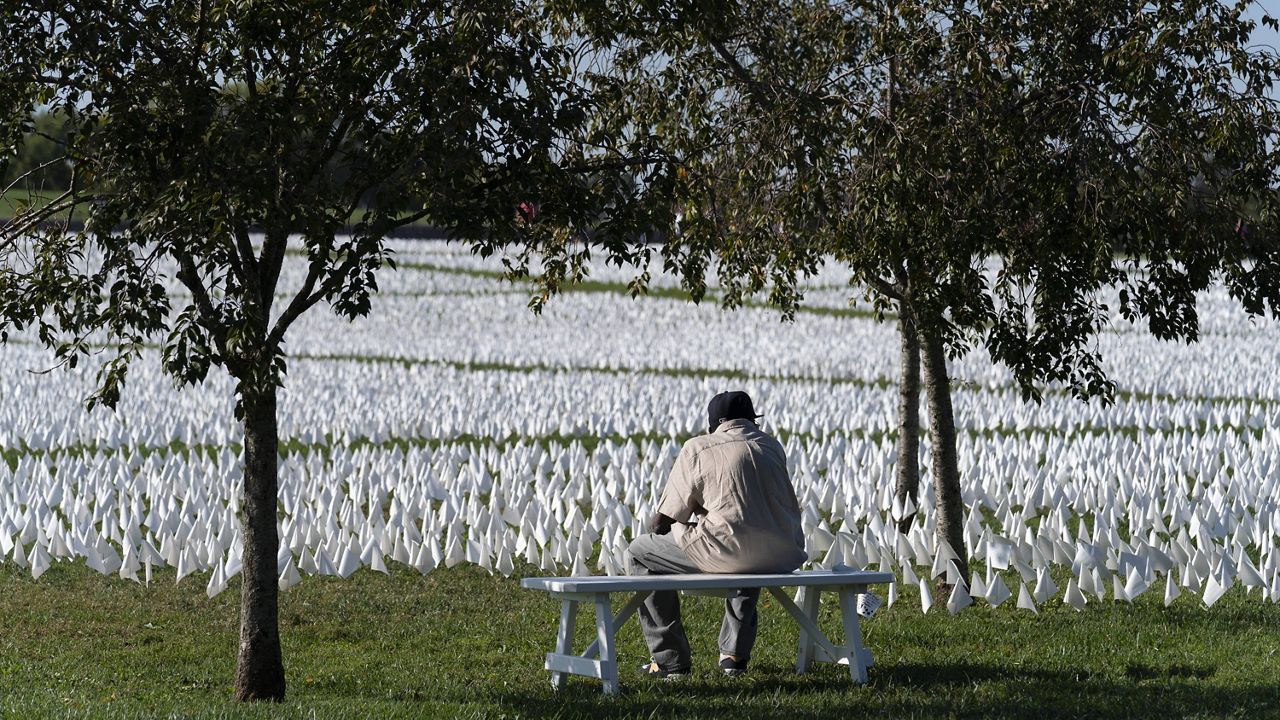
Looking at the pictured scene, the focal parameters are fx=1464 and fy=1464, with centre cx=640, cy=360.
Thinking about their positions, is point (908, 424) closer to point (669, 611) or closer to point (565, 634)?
point (669, 611)

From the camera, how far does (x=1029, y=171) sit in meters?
7.71

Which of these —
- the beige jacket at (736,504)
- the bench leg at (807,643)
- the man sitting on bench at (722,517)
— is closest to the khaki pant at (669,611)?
the man sitting on bench at (722,517)

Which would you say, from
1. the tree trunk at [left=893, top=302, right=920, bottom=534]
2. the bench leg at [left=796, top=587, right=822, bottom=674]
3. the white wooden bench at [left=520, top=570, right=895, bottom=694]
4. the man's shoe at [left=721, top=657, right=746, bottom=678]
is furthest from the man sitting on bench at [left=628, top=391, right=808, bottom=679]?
the tree trunk at [left=893, top=302, right=920, bottom=534]

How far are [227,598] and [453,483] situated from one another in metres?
4.27

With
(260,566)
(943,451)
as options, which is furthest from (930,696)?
(260,566)

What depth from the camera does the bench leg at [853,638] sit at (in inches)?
268

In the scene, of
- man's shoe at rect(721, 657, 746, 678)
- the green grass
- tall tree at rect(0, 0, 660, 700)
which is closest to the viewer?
tall tree at rect(0, 0, 660, 700)

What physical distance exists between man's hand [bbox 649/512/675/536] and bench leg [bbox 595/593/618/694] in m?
0.46

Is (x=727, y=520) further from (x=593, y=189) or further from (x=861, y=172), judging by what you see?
(x=861, y=172)

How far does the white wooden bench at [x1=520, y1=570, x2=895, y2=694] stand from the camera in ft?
20.7

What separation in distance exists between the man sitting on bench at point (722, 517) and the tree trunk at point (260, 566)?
5.47ft

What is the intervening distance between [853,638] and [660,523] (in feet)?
3.45

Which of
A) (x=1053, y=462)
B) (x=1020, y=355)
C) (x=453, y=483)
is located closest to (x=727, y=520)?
(x=1020, y=355)

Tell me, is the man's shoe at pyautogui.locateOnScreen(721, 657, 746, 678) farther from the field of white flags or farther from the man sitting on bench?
the field of white flags
